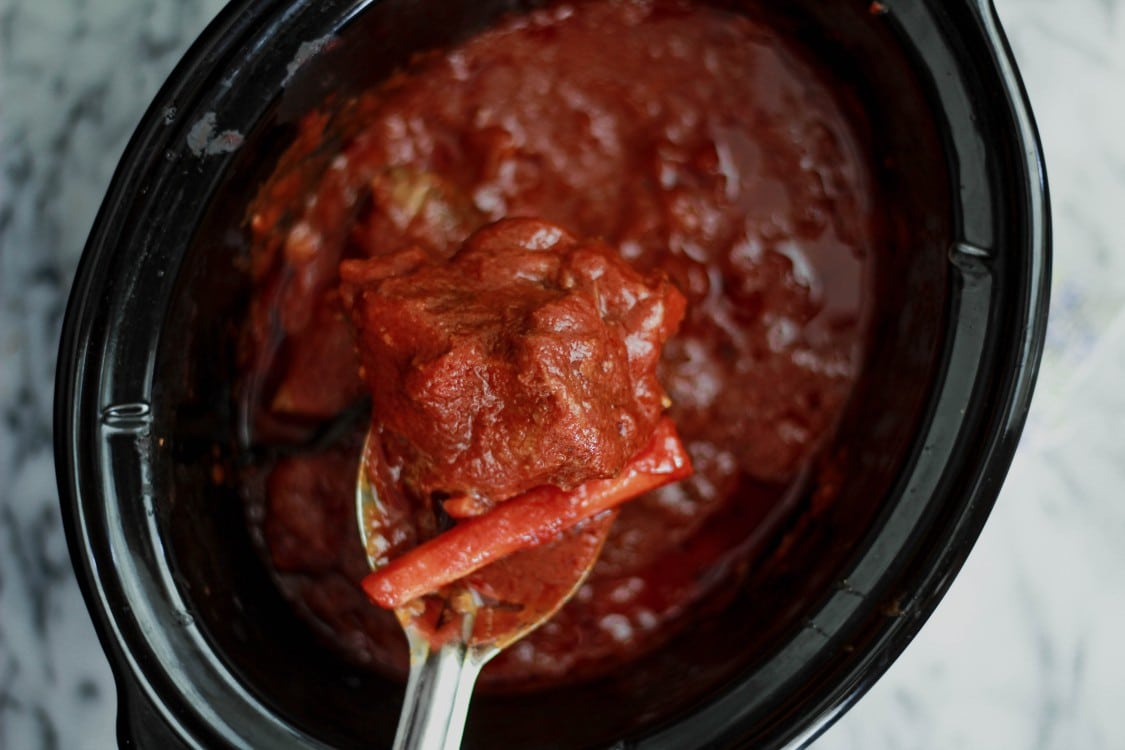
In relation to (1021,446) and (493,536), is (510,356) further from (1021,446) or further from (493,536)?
(1021,446)

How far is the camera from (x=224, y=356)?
1.14 m

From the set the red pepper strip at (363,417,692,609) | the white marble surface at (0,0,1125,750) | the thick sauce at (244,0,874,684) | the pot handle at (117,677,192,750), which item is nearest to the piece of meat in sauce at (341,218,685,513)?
the red pepper strip at (363,417,692,609)

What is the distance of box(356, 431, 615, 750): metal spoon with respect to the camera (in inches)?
41.2

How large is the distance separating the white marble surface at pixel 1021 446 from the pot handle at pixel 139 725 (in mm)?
372

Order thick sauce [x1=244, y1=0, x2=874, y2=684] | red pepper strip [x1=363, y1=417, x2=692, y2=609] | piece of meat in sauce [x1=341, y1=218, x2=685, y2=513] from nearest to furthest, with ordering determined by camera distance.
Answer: piece of meat in sauce [x1=341, y1=218, x2=685, y2=513], red pepper strip [x1=363, y1=417, x2=692, y2=609], thick sauce [x1=244, y1=0, x2=874, y2=684]

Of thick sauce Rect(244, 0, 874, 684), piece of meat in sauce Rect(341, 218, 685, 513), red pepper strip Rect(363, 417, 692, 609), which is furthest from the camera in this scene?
thick sauce Rect(244, 0, 874, 684)

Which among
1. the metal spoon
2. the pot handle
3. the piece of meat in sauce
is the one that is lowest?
the pot handle

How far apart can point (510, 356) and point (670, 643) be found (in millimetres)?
494

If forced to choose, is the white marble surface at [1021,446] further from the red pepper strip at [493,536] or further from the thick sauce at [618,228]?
the red pepper strip at [493,536]

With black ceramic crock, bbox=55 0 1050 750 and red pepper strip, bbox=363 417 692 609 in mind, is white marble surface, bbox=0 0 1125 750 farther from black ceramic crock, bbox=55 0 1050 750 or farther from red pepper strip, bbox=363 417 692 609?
red pepper strip, bbox=363 417 692 609

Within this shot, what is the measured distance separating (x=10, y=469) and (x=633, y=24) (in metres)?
1.02

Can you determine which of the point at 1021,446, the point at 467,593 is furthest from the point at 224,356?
the point at 1021,446

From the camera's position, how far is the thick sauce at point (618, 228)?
1179mm

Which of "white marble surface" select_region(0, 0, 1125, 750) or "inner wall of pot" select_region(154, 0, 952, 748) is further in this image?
"white marble surface" select_region(0, 0, 1125, 750)
